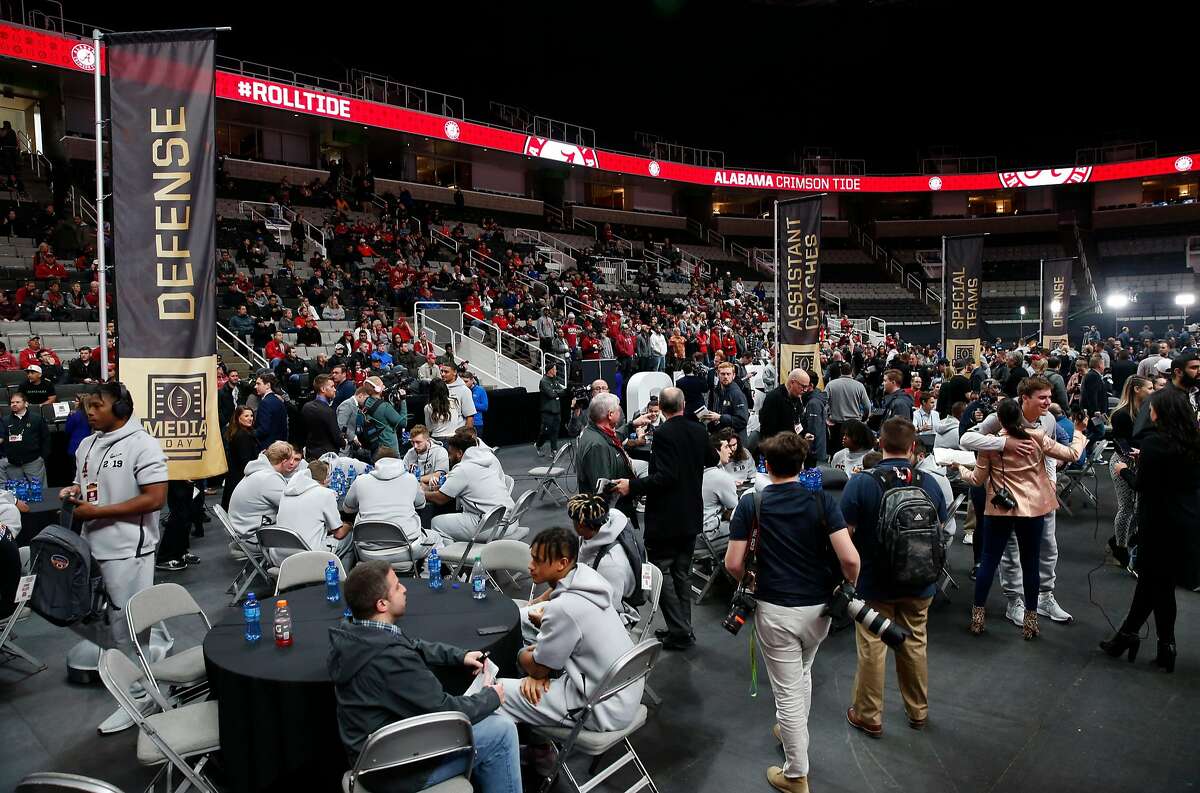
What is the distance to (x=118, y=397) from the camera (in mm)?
4094

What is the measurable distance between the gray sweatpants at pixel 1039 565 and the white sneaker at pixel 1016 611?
0.03m

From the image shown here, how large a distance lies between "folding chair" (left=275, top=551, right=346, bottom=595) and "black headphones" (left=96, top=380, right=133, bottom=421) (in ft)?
3.89

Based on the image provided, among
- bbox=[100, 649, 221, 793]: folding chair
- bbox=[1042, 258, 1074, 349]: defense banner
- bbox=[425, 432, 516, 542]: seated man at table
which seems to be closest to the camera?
bbox=[100, 649, 221, 793]: folding chair

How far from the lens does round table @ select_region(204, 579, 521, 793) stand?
301 centimetres

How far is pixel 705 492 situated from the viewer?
227 inches

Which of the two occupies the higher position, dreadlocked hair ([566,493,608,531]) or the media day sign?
the media day sign

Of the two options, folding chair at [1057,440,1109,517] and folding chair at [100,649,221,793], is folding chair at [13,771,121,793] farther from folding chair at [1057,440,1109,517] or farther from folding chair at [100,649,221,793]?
folding chair at [1057,440,1109,517]

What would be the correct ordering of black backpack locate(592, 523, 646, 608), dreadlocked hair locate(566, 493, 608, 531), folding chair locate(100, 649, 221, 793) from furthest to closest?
black backpack locate(592, 523, 646, 608), dreadlocked hair locate(566, 493, 608, 531), folding chair locate(100, 649, 221, 793)

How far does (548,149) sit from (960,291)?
16.3m

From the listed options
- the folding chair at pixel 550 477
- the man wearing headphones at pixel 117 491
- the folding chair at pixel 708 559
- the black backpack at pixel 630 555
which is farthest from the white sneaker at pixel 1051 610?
the man wearing headphones at pixel 117 491

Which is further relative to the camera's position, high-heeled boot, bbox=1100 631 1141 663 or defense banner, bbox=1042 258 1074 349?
defense banner, bbox=1042 258 1074 349

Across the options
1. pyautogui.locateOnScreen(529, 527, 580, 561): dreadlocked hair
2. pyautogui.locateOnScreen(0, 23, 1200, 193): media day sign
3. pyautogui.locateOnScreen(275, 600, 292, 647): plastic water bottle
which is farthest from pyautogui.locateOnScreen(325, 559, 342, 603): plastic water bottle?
pyautogui.locateOnScreen(0, 23, 1200, 193): media day sign

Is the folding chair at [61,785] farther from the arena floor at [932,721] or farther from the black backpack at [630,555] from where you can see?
the black backpack at [630,555]

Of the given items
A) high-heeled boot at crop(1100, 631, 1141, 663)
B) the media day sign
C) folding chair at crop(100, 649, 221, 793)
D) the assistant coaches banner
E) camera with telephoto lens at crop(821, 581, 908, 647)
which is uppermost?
the media day sign
